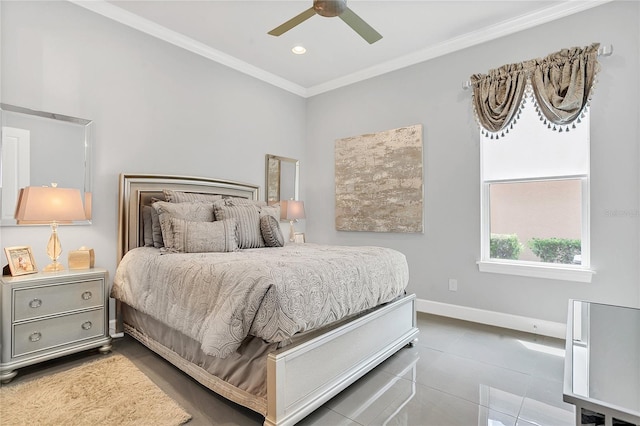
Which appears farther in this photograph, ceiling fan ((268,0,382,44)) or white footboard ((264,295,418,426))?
ceiling fan ((268,0,382,44))

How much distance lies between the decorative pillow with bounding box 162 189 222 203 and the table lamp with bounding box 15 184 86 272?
2.48ft

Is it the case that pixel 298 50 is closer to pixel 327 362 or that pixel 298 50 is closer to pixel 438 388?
pixel 327 362

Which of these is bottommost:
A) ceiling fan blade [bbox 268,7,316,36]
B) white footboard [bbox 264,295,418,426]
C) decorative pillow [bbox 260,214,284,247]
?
white footboard [bbox 264,295,418,426]

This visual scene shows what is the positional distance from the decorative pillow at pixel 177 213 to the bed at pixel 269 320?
5cm

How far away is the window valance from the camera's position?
9.17ft

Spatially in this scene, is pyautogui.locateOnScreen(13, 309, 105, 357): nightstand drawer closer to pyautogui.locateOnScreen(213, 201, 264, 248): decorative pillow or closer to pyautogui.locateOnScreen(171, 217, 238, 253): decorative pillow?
pyautogui.locateOnScreen(171, 217, 238, 253): decorative pillow

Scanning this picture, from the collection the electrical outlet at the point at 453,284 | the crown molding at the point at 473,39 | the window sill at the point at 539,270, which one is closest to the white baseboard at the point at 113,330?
the electrical outlet at the point at 453,284

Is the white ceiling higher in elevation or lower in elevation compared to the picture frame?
higher

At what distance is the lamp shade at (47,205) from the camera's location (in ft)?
7.42

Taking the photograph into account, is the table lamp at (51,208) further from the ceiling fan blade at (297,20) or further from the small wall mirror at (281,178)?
the small wall mirror at (281,178)

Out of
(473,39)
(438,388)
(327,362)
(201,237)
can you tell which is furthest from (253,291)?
(473,39)

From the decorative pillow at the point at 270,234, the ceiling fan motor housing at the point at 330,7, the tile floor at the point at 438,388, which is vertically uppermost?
the ceiling fan motor housing at the point at 330,7

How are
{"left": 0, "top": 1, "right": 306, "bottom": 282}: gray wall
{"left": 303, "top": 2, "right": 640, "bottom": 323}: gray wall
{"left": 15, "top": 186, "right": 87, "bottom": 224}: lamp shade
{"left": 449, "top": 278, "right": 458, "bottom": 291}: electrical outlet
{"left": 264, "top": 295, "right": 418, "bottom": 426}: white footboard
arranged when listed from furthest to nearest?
{"left": 449, "top": 278, "right": 458, "bottom": 291}: electrical outlet, {"left": 303, "top": 2, "right": 640, "bottom": 323}: gray wall, {"left": 0, "top": 1, "right": 306, "bottom": 282}: gray wall, {"left": 15, "top": 186, "right": 87, "bottom": 224}: lamp shade, {"left": 264, "top": 295, "right": 418, "bottom": 426}: white footboard

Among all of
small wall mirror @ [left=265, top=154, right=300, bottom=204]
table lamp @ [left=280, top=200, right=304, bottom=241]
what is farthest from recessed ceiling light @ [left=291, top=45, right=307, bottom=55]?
table lamp @ [left=280, top=200, right=304, bottom=241]
